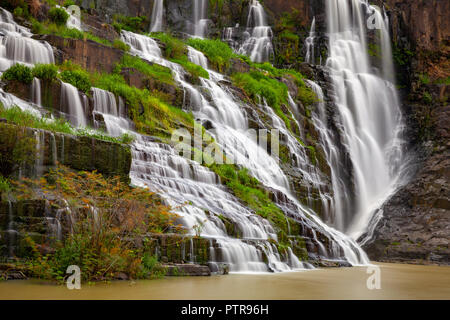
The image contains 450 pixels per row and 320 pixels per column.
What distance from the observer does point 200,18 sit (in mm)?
37531

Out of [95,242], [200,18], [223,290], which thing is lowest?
[223,290]

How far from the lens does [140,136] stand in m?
14.3

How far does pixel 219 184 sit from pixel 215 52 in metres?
13.7

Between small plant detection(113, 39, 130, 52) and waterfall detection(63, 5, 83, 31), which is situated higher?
waterfall detection(63, 5, 83, 31)

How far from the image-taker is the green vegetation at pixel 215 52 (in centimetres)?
2498

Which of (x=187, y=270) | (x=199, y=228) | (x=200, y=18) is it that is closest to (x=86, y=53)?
(x=199, y=228)

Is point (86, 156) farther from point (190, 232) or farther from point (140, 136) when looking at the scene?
point (140, 136)

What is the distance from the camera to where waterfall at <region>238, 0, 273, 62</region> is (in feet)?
109

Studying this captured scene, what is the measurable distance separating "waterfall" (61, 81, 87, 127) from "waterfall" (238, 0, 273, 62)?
20.3 m

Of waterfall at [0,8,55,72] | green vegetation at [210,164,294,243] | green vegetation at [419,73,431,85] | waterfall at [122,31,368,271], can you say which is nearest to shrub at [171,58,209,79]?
waterfall at [122,31,368,271]

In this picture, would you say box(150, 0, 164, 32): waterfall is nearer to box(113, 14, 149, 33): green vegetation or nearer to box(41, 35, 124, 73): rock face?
box(113, 14, 149, 33): green vegetation

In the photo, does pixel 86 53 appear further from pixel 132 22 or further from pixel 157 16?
pixel 157 16

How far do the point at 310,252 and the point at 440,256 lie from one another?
22.7ft
